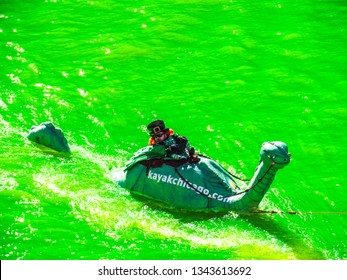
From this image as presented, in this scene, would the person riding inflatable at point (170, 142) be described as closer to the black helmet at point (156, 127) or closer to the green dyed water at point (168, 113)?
the black helmet at point (156, 127)

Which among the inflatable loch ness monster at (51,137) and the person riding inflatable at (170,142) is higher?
the person riding inflatable at (170,142)

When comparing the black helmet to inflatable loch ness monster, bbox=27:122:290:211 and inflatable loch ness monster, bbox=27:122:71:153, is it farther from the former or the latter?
inflatable loch ness monster, bbox=27:122:71:153

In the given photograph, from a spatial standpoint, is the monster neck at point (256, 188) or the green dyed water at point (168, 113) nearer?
the monster neck at point (256, 188)

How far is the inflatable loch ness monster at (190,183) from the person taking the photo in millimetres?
8914

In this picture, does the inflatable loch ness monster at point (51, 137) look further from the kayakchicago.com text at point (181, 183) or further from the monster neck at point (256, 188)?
the monster neck at point (256, 188)

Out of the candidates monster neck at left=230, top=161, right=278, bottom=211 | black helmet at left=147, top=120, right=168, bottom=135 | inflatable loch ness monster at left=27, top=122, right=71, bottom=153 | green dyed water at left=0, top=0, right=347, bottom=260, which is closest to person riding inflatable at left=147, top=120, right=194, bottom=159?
black helmet at left=147, top=120, right=168, bottom=135

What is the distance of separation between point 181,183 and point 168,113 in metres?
3.01

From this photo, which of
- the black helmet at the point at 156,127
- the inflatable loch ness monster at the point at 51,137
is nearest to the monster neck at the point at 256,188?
the black helmet at the point at 156,127

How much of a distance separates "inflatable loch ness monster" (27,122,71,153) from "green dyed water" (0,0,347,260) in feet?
0.58

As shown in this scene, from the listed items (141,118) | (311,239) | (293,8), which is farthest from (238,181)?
(293,8)

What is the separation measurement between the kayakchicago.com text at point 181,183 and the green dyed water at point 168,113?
270 mm

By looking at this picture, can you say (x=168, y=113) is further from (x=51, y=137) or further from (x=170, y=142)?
(x=170, y=142)

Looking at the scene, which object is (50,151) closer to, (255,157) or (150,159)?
(150,159)

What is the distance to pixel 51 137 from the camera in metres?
10.6
